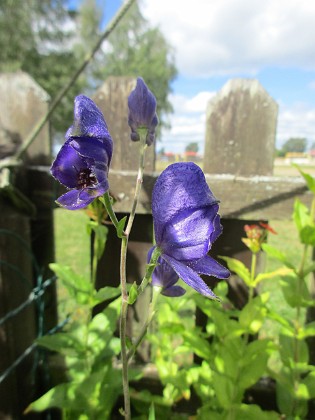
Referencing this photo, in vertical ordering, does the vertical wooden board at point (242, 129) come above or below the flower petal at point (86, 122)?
above

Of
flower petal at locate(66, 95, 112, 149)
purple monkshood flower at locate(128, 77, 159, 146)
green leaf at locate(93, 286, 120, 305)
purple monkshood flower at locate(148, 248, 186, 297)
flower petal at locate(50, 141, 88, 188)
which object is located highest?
purple monkshood flower at locate(128, 77, 159, 146)

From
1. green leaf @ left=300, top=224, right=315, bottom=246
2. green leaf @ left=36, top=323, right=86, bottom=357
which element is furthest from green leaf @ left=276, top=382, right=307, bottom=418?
green leaf @ left=36, top=323, right=86, bottom=357

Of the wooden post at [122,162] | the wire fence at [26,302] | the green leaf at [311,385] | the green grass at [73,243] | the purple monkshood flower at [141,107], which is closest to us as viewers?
the purple monkshood flower at [141,107]

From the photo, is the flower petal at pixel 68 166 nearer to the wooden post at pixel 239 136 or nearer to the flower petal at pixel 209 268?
the flower petal at pixel 209 268

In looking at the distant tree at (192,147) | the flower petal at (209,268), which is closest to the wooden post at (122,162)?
the distant tree at (192,147)

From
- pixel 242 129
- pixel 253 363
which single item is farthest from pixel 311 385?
pixel 242 129

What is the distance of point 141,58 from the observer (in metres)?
28.6

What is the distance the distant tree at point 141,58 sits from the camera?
1107 inches

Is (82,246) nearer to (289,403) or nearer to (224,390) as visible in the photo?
(289,403)

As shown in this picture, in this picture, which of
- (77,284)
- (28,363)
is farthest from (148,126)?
(28,363)

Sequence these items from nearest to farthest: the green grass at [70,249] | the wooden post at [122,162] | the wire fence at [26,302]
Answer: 1. the wire fence at [26,302]
2. the wooden post at [122,162]
3. the green grass at [70,249]

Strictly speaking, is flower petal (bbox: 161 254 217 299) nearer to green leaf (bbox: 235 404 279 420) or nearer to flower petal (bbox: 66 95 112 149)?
flower petal (bbox: 66 95 112 149)

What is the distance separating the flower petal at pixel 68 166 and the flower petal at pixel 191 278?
192mm

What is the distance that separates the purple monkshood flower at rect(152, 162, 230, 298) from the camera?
0.57 meters
